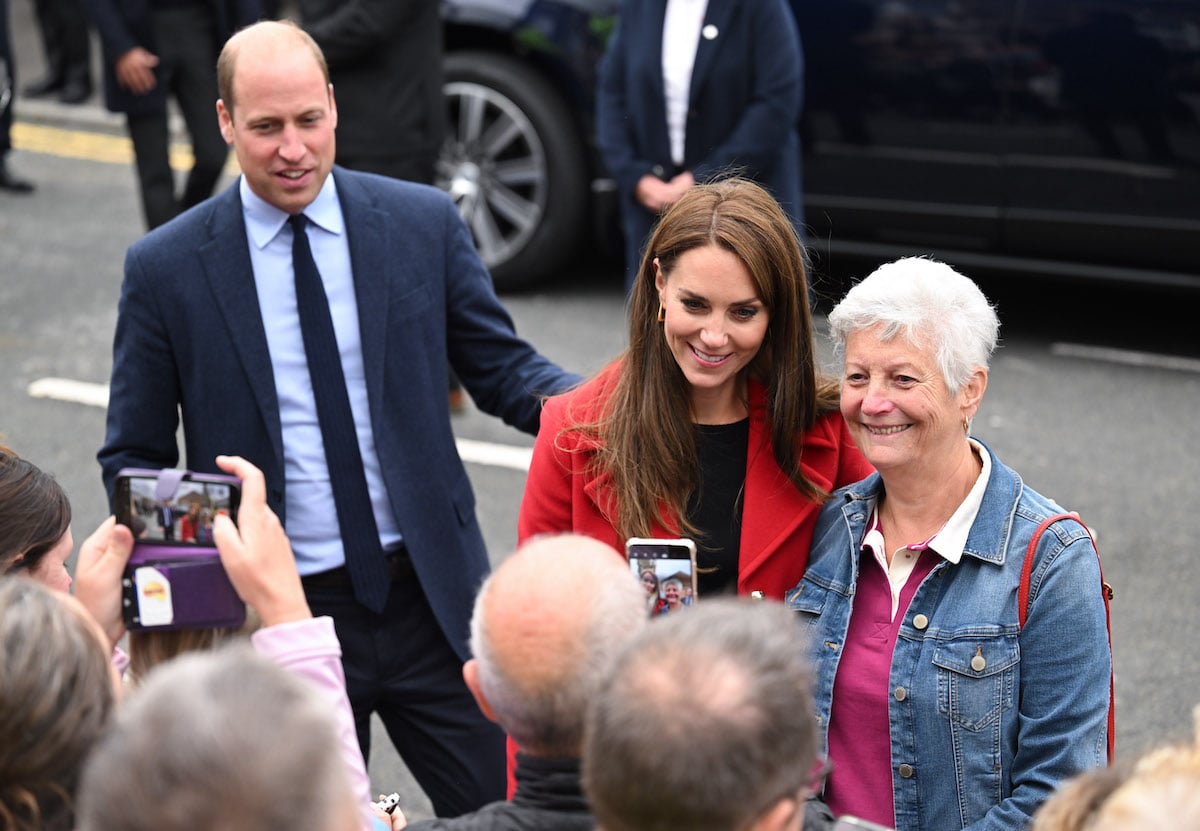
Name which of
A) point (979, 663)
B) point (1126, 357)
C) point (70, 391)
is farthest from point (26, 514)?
point (1126, 357)

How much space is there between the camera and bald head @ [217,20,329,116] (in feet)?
10.7

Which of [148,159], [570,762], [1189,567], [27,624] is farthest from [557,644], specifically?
[148,159]

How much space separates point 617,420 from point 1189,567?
2.92 meters

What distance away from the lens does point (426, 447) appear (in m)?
3.37

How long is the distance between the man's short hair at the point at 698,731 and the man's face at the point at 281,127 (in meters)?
1.75

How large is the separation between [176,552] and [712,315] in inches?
43.7

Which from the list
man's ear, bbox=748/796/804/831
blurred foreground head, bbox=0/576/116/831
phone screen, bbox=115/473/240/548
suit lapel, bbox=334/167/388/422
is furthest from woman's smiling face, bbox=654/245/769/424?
blurred foreground head, bbox=0/576/116/831

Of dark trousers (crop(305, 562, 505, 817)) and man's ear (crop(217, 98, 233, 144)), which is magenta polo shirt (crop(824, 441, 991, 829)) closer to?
dark trousers (crop(305, 562, 505, 817))

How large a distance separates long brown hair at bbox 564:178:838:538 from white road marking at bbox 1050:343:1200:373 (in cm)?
417

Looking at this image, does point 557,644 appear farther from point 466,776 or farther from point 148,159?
point 148,159

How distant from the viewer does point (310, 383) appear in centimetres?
326

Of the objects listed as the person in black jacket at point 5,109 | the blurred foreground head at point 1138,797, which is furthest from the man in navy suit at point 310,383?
the person in black jacket at point 5,109

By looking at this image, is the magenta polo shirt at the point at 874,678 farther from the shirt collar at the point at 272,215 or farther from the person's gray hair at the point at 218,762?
the shirt collar at the point at 272,215

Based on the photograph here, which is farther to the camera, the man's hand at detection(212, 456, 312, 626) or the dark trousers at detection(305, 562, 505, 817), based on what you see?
the dark trousers at detection(305, 562, 505, 817)
